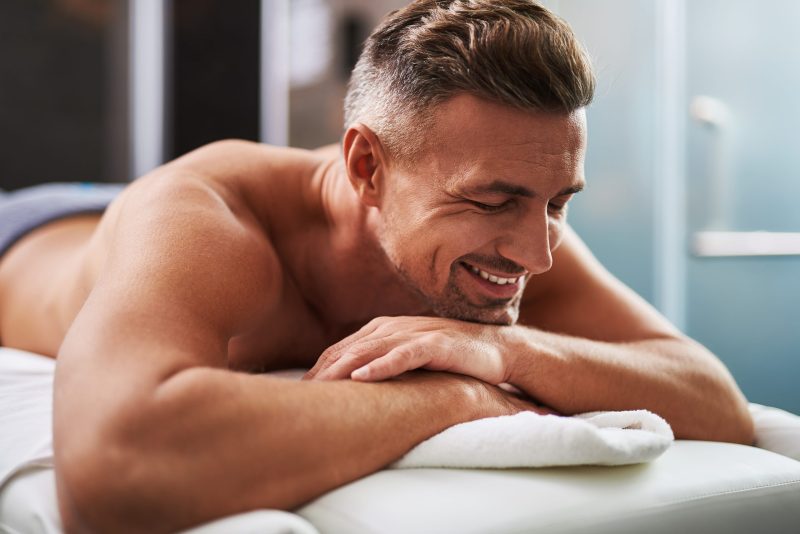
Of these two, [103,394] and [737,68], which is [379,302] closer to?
[103,394]

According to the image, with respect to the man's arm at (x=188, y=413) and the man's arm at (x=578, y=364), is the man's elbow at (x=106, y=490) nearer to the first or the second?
the man's arm at (x=188, y=413)

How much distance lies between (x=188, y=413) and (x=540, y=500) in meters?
0.35

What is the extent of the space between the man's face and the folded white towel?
0.28 meters

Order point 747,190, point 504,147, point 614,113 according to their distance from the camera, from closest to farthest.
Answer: point 504,147 → point 747,190 → point 614,113

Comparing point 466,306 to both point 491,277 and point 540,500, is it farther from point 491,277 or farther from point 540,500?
point 540,500


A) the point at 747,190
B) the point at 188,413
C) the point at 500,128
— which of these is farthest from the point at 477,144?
the point at 747,190

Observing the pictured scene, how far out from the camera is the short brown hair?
108 centimetres

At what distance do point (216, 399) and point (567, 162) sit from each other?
57 cm

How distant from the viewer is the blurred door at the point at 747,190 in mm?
1729

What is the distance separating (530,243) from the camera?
1.08 m

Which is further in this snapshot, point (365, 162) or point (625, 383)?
point (365, 162)

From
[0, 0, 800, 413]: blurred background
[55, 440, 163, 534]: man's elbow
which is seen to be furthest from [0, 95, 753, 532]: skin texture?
[0, 0, 800, 413]: blurred background

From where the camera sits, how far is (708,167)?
202 cm

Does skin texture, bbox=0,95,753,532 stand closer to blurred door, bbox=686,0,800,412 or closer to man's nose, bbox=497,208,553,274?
man's nose, bbox=497,208,553,274
